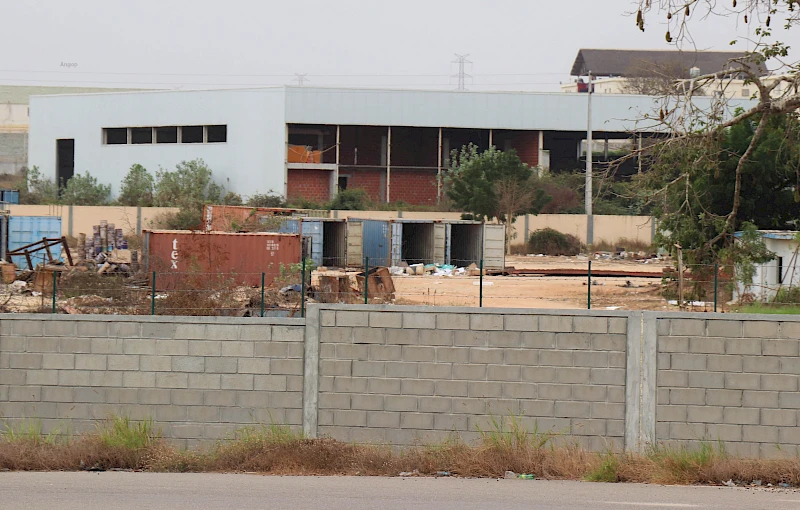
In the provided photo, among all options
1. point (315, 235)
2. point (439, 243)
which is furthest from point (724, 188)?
point (315, 235)

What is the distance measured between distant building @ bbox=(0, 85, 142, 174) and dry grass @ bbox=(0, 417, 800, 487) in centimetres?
8117

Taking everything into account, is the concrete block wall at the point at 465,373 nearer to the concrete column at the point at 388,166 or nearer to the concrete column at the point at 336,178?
the concrete column at the point at 388,166

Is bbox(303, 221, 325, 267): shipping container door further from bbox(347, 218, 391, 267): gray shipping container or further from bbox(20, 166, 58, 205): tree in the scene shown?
bbox(20, 166, 58, 205): tree

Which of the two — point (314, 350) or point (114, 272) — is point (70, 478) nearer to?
point (314, 350)

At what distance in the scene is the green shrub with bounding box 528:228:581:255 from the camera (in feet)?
164

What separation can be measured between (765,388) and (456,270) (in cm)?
2546

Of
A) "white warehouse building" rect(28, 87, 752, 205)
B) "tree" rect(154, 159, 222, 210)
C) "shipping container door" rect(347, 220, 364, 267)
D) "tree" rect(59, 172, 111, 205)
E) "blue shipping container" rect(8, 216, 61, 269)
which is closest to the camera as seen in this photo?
"blue shipping container" rect(8, 216, 61, 269)

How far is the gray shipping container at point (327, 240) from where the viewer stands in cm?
3588

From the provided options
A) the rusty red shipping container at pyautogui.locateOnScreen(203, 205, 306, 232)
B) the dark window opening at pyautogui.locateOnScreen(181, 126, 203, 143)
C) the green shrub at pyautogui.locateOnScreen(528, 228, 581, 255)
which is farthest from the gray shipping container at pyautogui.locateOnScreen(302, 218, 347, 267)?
the dark window opening at pyautogui.locateOnScreen(181, 126, 203, 143)

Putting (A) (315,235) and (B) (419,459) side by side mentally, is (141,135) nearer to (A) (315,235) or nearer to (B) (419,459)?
(A) (315,235)

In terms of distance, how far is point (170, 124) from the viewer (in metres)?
61.2

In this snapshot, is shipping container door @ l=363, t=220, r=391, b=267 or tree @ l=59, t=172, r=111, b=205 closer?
shipping container door @ l=363, t=220, r=391, b=267

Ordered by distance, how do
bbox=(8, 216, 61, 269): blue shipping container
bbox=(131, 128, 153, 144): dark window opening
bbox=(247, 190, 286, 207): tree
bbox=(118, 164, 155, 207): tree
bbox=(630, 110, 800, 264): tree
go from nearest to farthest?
1. bbox=(630, 110, 800, 264): tree
2. bbox=(8, 216, 61, 269): blue shipping container
3. bbox=(247, 190, 286, 207): tree
4. bbox=(118, 164, 155, 207): tree
5. bbox=(131, 128, 153, 144): dark window opening

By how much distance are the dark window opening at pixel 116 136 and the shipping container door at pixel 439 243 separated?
33102 millimetres
